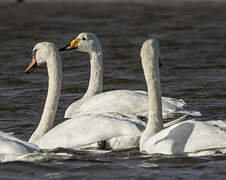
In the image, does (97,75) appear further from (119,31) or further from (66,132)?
(119,31)

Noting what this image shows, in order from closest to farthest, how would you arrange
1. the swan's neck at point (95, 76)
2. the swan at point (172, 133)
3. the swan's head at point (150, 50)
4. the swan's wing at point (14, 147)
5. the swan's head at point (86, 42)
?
the swan's wing at point (14, 147) → the swan at point (172, 133) → the swan's head at point (150, 50) → the swan's neck at point (95, 76) → the swan's head at point (86, 42)

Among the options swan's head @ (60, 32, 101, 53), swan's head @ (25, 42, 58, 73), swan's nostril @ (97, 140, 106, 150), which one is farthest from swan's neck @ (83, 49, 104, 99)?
swan's nostril @ (97, 140, 106, 150)

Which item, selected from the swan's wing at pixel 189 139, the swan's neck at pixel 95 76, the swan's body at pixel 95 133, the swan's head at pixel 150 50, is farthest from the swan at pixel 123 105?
the swan's wing at pixel 189 139

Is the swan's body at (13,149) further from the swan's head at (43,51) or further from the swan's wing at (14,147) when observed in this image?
the swan's head at (43,51)

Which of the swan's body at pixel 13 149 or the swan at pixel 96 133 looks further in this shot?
the swan at pixel 96 133

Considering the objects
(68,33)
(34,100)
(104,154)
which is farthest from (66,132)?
(68,33)

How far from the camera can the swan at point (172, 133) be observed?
7457mm

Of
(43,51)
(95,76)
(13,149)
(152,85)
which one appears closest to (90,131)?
(152,85)

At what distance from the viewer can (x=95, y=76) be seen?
11.5 metres

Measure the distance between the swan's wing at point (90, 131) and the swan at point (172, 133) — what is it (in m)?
0.22

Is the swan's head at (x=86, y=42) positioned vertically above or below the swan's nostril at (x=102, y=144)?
above

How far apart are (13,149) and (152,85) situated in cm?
182

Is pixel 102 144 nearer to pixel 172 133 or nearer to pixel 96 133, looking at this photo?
pixel 96 133

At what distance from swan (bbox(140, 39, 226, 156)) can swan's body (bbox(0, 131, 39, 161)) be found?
134cm
